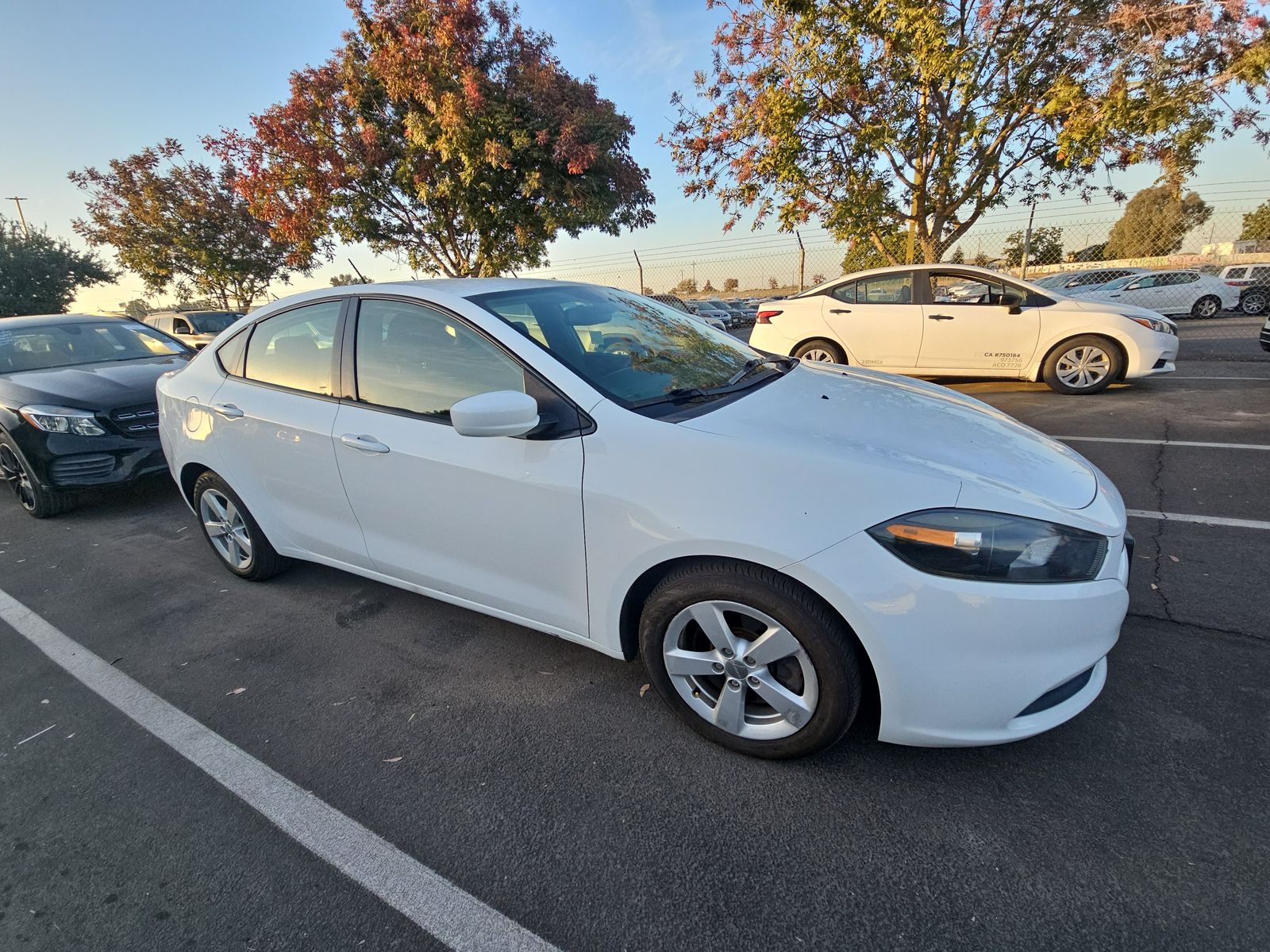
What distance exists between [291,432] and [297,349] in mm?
436

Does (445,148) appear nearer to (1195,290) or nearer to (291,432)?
(291,432)

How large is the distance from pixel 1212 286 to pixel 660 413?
19.2m

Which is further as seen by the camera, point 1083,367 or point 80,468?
point 1083,367

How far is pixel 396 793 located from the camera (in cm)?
189

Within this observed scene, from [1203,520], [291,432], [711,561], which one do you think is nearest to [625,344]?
[711,561]

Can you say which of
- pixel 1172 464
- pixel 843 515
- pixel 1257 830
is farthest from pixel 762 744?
pixel 1172 464

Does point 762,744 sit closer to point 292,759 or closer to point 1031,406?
point 292,759

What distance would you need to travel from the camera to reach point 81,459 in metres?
4.39

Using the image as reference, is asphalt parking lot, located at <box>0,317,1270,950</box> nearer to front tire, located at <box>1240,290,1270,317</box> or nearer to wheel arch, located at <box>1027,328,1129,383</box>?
wheel arch, located at <box>1027,328,1129,383</box>

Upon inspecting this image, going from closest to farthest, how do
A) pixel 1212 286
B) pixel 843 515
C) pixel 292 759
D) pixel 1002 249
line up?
pixel 843 515, pixel 292 759, pixel 1212 286, pixel 1002 249

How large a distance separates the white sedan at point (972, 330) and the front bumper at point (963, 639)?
604 centimetres

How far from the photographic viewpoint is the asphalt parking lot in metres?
1.46

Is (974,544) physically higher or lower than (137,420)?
higher

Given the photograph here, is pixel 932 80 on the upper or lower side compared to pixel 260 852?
upper
